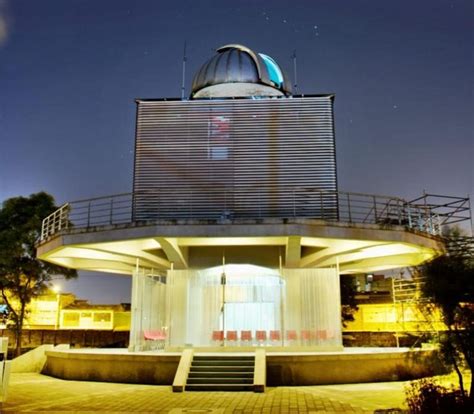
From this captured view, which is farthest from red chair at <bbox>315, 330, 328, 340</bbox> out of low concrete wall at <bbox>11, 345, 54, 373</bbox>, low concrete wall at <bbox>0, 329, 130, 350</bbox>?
low concrete wall at <bbox>0, 329, 130, 350</bbox>

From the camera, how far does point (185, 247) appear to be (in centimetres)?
1909

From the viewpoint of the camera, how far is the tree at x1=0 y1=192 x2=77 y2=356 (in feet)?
73.6

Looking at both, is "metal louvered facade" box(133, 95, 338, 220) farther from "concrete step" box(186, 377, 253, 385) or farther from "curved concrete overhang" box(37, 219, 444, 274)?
"concrete step" box(186, 377, 253, 385)

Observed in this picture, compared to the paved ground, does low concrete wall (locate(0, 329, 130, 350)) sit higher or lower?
higher

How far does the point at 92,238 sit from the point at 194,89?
9.04 meters

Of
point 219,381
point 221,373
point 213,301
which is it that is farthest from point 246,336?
point 219,381

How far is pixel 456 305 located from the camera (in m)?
8.39

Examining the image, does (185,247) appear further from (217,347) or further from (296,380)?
(296,380)

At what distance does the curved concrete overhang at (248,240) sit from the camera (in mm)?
15547

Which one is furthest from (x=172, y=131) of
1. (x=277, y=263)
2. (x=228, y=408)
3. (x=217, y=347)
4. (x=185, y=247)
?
(x=228, y=408)

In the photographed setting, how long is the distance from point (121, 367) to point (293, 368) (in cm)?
456

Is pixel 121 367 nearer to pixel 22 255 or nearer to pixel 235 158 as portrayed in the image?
pixel 235 158

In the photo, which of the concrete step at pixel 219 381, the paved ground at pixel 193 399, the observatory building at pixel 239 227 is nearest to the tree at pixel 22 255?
the observatory building at pixel 239 227

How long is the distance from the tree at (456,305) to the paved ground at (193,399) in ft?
6.63
